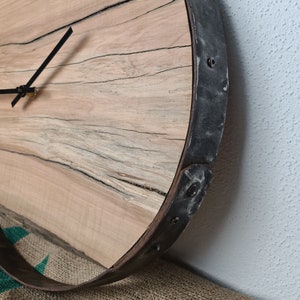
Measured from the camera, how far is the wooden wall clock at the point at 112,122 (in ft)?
1.90

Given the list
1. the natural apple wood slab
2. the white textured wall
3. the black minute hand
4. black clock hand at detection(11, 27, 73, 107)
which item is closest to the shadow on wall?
the white textured wall

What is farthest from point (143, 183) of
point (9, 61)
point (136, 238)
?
point (9, 61)

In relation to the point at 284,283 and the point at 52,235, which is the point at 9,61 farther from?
the point at 284,283

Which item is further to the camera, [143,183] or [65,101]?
[65,101]

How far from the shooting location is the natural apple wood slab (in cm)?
60

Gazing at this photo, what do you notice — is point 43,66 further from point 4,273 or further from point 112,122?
point 4,273

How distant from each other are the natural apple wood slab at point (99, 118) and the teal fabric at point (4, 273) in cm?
11

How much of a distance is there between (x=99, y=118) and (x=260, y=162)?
272mm

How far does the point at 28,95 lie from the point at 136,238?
0.39 meters

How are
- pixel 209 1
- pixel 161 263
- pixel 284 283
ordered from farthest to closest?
pixel 161 263
pixel 284 283
pixel 209 1

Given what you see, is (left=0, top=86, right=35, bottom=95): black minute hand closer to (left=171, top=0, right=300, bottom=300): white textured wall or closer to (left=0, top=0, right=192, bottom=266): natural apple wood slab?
(left=0, top=0, right=192, bottom=266): natural apple wood slab

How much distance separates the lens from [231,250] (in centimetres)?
77

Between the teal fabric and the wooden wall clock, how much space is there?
22 millimetres

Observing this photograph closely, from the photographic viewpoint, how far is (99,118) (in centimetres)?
70
